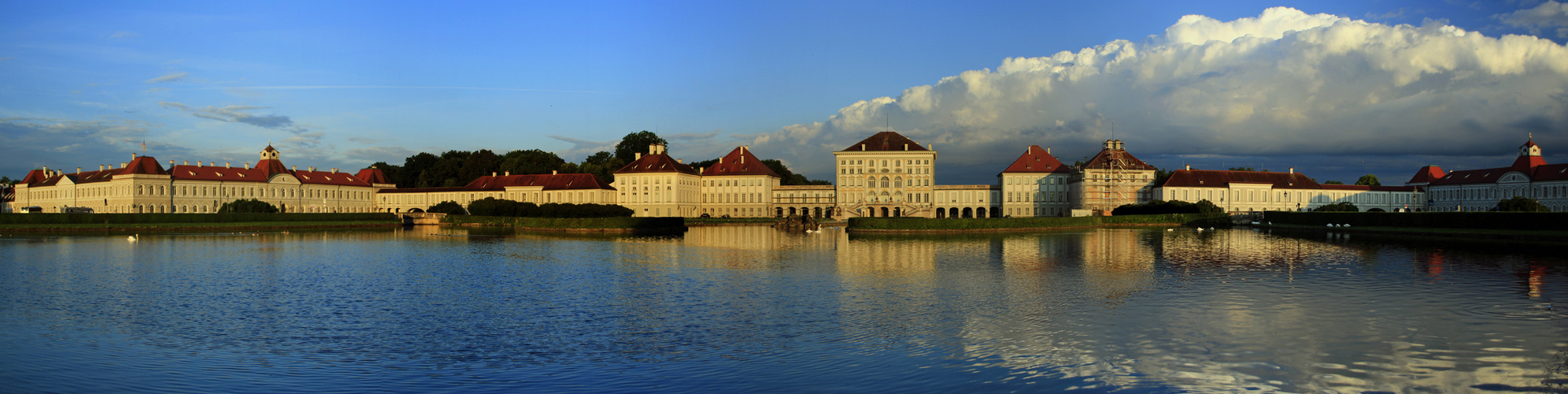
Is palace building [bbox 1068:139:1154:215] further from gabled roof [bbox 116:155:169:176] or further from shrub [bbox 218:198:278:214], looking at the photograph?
gabled roof [bbox 116:155:169:176]

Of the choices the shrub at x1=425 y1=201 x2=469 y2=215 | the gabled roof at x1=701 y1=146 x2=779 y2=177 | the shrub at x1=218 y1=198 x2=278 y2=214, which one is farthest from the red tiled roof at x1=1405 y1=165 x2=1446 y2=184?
the shrub at x1=218 y1=198 x2=278 y2=214

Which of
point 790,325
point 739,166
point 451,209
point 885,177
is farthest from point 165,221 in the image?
point 790,325

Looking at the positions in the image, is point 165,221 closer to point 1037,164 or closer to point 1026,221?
point 1026,221

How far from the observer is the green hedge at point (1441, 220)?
128ft

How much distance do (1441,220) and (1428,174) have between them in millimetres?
49609

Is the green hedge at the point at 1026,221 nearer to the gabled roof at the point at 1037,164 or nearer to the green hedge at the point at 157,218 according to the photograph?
the gabled roof at the point at 1037,164

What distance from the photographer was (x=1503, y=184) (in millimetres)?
75250

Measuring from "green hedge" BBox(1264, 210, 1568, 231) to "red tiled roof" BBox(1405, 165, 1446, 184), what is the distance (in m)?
35.5

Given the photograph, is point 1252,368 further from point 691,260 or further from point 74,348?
point 691,260

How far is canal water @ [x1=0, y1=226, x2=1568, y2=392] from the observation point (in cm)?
999

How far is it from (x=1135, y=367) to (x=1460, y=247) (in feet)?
105

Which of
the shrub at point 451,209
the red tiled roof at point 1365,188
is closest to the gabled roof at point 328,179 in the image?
the shrub at point 451,209

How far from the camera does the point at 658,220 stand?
5666 centimetres

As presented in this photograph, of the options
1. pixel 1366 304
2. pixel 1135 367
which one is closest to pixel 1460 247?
pixel 1366 304
